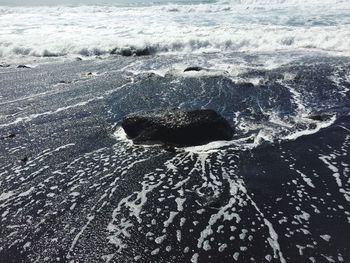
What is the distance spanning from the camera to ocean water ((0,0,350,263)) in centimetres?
605

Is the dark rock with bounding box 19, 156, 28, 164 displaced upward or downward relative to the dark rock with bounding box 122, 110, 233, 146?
downward

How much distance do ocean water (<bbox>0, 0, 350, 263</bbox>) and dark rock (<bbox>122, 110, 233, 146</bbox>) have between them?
245mm

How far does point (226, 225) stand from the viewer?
6.45 metres

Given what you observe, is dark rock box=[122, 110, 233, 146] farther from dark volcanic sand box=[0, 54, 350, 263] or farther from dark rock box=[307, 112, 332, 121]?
dark rock box=[307, 112, 332, 121]

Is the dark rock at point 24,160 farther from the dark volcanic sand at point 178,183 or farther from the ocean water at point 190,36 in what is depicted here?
the ocean water at point 190,36

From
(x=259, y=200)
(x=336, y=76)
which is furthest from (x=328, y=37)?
(x=259, y=200)

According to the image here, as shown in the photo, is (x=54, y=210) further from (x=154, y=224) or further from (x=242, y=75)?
(x=242, y=75)

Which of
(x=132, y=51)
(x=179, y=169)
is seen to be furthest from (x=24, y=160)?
(x=132, y=51)

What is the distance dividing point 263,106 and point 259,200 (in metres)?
5.65

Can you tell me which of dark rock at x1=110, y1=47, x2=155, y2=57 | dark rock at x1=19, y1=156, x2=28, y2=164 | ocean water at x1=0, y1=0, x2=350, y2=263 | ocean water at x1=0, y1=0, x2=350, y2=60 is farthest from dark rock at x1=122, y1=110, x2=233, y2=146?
dark rock at x1=110, y1=47, x2=155, y2=57

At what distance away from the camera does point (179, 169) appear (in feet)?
27.5

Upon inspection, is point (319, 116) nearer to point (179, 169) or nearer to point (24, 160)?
point (179, 169)

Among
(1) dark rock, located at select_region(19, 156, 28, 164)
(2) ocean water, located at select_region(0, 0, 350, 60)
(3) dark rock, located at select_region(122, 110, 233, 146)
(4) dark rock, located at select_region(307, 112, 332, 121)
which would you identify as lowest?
(2) ocean water, located at select_region(0, 0, 350, 60)

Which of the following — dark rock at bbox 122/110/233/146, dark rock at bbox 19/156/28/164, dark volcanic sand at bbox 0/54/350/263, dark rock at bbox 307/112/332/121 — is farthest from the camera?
dark rock at bbox 307/112/332/121
